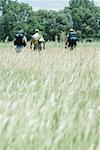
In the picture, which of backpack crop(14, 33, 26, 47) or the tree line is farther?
the tree line

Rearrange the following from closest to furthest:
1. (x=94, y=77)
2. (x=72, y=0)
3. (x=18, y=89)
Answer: (x=18, y=89)
(x=94, y=77)
(x=72, y=0)

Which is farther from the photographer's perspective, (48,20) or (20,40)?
(48,20)

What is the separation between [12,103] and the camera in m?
2.88

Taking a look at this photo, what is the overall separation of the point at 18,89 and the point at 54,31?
9453cm

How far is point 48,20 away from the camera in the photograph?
107938 millimetres

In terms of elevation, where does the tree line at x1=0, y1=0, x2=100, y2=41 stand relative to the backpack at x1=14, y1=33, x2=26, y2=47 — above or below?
below

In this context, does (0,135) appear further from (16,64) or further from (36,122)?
(16,64)

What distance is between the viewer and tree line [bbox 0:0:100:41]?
9806cm

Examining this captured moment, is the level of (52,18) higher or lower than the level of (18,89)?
lower

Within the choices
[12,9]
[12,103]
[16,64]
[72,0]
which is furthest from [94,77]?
[72,0]

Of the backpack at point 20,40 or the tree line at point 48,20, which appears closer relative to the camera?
the backpack at point 20,40

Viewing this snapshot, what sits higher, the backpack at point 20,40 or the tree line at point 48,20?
the backpack at point 20,40

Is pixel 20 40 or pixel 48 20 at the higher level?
pixel 20 40

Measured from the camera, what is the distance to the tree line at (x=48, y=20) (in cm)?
9806
